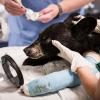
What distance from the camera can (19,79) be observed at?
927 millimetres

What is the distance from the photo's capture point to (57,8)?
4.57 ft

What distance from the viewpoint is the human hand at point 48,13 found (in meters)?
Result: 1.34

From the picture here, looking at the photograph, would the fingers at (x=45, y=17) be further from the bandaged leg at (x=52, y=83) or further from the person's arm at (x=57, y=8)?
the bandaged leg at (x=52, y=83)

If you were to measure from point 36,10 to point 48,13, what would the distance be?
0.15m

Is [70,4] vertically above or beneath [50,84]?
above

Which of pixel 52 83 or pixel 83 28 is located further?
pixel 83 28

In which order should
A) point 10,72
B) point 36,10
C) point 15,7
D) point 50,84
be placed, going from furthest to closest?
point 36,10, point 15,7, point 10,72, point 50,84

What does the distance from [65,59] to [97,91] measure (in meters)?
0.27

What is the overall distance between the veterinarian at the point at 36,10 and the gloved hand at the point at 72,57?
34cm

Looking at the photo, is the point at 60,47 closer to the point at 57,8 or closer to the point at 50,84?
the point at 50,84

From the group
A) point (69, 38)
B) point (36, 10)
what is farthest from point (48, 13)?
point (69, 38)

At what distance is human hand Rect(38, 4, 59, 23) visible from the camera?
4.40ft

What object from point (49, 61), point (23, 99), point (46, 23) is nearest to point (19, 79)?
point (23, 99)

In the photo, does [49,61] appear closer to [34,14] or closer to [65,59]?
[65,59]
